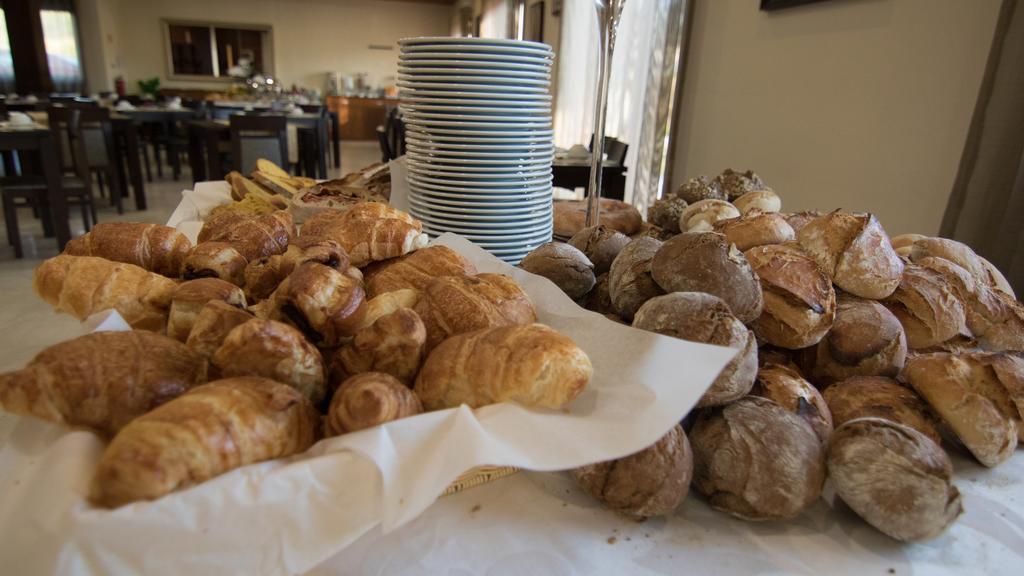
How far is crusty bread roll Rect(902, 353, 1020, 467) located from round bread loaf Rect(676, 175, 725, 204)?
27.7 inches

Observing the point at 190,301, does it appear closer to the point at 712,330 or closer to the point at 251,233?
the point at 251,233

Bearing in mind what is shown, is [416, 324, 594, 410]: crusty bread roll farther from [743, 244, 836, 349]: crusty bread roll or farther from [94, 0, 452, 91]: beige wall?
[94, 0, 452, 91]: beige wall

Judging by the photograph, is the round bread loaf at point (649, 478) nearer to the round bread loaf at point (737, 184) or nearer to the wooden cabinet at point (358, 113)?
the round bread loaf at point (737, 184)

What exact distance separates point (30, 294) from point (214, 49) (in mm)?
10512

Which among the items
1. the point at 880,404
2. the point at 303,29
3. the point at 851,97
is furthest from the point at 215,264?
the point at 303,29

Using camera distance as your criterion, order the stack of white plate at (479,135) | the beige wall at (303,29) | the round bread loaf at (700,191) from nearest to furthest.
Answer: the stack of white plate at (479,135) < the round bread loaf at (700,191) < the beige wall at (303,29)

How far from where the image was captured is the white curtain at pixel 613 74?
405 cm

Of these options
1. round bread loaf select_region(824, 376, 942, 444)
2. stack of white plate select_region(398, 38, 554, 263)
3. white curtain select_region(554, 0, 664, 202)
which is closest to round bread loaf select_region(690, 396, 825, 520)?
round bread loaf select_region(824, 376, 942, 444)

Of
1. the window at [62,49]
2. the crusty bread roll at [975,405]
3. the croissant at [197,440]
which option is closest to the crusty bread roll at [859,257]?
the crusty bread roll at [975,405]

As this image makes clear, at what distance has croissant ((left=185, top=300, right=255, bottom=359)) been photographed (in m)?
0.61

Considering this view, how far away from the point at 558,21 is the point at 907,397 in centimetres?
635

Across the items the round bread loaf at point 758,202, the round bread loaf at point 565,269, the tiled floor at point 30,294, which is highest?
the round bread loaf at point 758,202

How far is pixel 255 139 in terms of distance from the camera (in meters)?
4.18

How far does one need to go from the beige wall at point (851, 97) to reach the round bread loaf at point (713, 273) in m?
1.72
